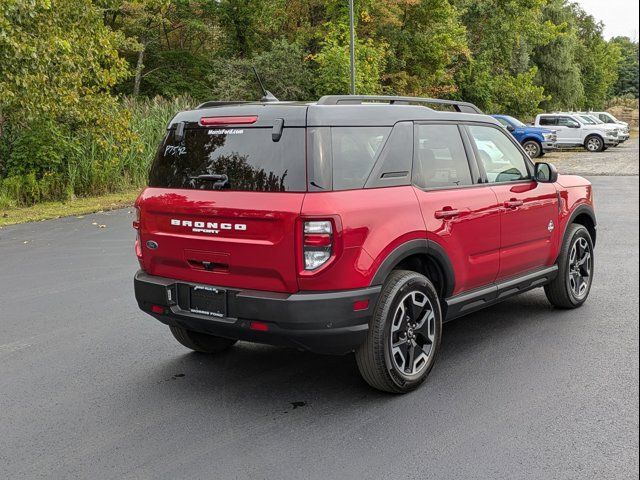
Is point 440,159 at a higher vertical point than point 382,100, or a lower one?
lower

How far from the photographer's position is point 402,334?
457 cm

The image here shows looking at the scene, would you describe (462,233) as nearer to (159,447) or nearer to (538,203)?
(538,203)

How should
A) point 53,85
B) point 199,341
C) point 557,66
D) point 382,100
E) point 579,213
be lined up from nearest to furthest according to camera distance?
1. point 382,100
2. point 199,341
3. point 579,213
4. point 53,85
5. point 557,66

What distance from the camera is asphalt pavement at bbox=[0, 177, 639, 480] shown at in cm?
358

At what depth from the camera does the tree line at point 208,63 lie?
1567cm

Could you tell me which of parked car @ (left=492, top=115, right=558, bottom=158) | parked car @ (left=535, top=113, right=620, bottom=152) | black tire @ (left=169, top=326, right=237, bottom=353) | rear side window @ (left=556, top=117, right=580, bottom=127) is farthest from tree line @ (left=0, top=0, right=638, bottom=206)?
parked car @ (left=492, top=115, right=558, bottom=158)

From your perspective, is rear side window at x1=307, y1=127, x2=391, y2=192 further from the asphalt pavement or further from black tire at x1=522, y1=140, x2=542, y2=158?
black tire at x1=522, y1=140, x2=542, y2=158

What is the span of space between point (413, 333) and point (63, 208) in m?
12.4

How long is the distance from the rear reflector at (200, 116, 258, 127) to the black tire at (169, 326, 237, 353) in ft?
5.24

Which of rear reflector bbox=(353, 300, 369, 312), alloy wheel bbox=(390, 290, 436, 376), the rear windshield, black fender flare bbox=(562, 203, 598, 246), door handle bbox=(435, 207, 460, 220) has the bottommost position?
alloy wheel bbox=(390, 290, 436, 376)

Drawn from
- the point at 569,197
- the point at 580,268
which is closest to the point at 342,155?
the point at 569,197

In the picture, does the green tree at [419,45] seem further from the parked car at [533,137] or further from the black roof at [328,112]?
the black roof at [328,112]

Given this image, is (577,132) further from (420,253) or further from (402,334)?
(402,334)

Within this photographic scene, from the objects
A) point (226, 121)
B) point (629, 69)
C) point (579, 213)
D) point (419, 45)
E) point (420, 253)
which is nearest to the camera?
point (226, 121)
